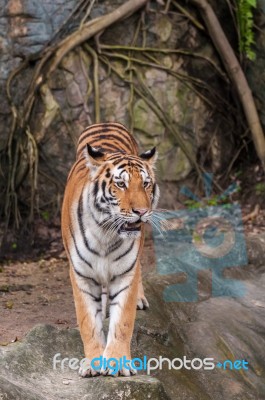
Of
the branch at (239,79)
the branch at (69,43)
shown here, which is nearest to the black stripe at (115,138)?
the branch at (69,43)

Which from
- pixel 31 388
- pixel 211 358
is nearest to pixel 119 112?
pixel 211 358

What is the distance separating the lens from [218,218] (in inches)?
345

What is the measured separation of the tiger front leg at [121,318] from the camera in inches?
177

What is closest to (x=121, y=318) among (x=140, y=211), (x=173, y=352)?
(x=140, y=211)

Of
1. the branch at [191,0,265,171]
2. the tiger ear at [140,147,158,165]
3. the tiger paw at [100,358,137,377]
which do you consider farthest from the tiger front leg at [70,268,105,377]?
the branch at [191,0,265,171]

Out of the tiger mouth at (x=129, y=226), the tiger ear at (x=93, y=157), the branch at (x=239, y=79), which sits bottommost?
the tiger mouth at (x=129, y=226)

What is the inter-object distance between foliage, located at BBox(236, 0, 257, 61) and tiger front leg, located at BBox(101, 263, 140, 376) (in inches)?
194

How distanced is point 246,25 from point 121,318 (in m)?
5.19

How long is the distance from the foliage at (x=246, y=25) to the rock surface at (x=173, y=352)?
310 cm

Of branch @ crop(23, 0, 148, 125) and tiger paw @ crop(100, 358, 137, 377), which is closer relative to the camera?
tiger paw @ crop(100, 358, 137, 377)

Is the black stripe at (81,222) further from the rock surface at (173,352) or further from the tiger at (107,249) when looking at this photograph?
the rock surface at (173,352)

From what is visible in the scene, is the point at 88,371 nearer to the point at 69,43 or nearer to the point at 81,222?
the point at 81,222

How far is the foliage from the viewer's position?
29.4ft

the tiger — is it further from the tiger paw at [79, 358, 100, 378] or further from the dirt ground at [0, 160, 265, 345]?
the dirt ground at [0, 160, 265, 345]
